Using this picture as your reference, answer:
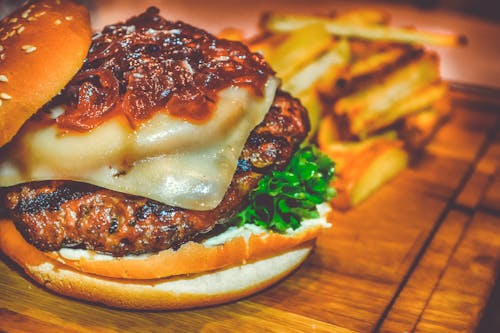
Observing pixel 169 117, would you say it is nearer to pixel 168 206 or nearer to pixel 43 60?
pixel 168 206

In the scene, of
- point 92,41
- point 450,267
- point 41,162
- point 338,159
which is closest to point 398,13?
point 338,159

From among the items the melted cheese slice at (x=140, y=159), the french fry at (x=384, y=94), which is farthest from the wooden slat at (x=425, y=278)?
the melted cheese slice at (x=140, y=159)

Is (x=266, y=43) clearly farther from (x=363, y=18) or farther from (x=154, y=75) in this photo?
(x=154, y=75)

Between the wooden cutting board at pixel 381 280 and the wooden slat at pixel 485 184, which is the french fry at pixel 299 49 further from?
the wooden slat at pixel 485 184

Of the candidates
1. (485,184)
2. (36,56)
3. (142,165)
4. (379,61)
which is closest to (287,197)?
(142,165)

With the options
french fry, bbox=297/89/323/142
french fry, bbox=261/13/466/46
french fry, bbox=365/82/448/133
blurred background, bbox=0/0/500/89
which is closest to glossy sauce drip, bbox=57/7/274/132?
french fry, bbox=297/89/323/142

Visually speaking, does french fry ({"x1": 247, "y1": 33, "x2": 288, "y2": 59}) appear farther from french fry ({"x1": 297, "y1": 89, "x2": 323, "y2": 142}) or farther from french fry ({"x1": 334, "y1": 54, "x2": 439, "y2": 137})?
french fry ({"x1": 334, "y1": 54, "x2": 439, "y2": 137})
